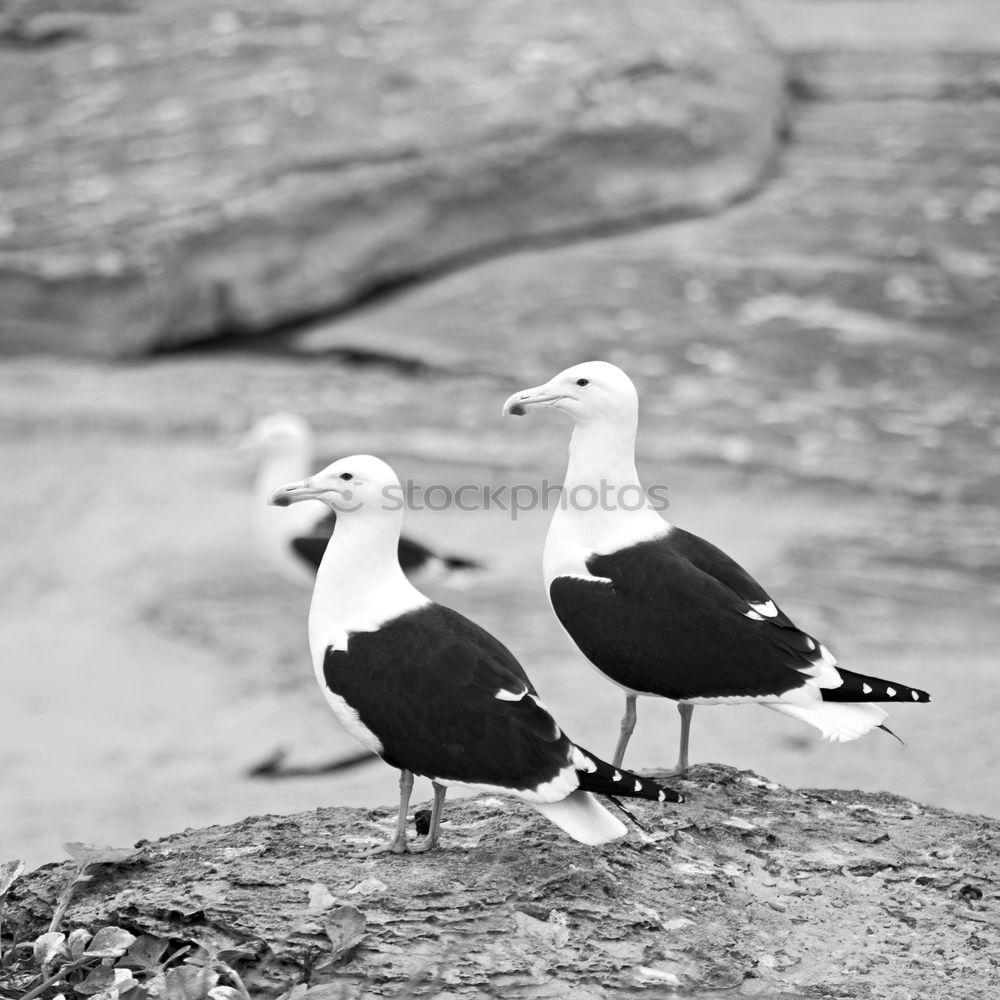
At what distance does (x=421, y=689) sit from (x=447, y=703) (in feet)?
0.22

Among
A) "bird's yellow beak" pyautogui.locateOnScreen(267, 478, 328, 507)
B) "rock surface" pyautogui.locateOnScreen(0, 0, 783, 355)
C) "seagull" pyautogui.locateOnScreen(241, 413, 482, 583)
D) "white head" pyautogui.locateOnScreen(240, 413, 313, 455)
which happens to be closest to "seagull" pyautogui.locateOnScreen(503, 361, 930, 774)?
"bird's yellow beak" pyautogui.locateOnScreen(267, 478, 328, 507)

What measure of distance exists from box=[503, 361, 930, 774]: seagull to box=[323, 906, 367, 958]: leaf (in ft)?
2.90

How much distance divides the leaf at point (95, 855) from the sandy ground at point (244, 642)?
2.58 metres

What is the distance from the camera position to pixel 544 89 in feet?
37.2

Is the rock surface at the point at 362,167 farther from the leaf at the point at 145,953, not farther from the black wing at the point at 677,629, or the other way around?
the leaf at the point at 145,953

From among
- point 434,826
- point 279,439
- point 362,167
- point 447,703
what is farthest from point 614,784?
point 362,167

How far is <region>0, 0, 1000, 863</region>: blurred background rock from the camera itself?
764 cm

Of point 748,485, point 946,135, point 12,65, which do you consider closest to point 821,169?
point 946,135

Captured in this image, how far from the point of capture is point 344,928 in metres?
3.04

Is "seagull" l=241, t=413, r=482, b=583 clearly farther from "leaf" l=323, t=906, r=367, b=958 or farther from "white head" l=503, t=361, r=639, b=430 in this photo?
"leaf" l=323, t=906, r=367, b=958

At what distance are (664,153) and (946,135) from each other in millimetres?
1917

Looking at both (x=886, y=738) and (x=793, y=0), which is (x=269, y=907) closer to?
(x=886, y=738)

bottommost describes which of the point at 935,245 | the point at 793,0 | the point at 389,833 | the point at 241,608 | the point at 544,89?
the point at 241,608

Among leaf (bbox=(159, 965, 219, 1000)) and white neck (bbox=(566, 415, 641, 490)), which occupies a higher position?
white neck (bbox=(566, 415, 641, 490))
